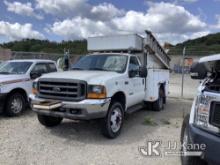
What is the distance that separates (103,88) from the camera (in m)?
5.67

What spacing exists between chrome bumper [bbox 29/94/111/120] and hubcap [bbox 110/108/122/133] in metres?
0.43

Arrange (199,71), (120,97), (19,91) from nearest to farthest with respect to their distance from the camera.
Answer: (199,71)
(120,97)
(19,91)

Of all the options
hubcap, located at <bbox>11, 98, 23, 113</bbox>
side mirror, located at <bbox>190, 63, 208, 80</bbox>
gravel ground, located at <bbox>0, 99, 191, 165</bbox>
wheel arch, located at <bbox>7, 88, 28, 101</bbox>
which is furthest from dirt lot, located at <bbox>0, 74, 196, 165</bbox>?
side mirror, located at <bbox>190, 63, 208, 80</bbox>

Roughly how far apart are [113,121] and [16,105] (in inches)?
133

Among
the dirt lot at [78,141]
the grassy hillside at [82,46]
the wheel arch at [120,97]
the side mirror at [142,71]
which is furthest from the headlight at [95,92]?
the grassy hillside at [82,46]

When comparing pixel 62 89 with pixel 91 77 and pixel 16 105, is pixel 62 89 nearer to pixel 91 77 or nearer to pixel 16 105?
pixel 91 77

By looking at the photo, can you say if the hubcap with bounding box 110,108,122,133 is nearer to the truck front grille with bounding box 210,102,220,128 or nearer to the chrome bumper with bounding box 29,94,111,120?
the chrome bumper with bounding box 29,94,111,120

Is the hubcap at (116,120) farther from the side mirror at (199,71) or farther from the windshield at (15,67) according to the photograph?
the windshield at (15,67)

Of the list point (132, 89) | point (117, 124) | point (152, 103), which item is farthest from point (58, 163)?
point (152, 103)

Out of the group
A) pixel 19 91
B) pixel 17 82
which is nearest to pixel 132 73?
pixel 17 82

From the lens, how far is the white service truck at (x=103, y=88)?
221 inches

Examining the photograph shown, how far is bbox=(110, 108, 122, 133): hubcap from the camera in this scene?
6.14 m

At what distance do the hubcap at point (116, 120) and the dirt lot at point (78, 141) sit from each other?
0.81 ft

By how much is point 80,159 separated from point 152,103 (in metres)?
4.83
